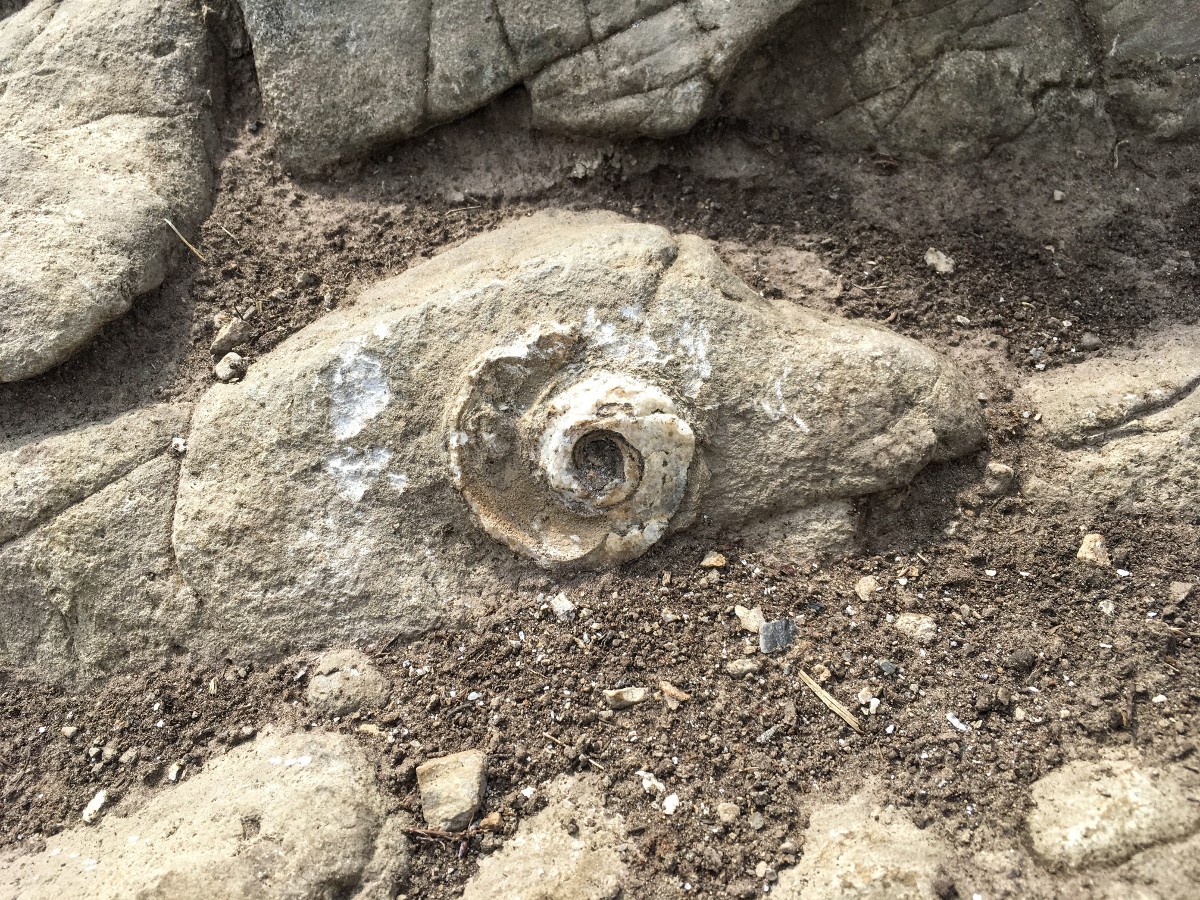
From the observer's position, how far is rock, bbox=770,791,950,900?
233 centimetres

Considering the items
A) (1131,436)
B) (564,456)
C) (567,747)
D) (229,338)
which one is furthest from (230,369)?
(1131,436)

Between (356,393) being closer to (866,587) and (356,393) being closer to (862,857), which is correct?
(866,587)

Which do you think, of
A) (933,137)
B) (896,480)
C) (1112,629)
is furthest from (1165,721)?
(933,137)

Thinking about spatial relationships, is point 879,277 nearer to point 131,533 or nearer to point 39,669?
point 131,533

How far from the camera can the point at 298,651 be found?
2990 millimetres

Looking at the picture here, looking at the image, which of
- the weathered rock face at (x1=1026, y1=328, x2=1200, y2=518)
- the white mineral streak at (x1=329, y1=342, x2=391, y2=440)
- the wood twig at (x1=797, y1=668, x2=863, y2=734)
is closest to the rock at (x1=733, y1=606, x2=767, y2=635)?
the wood twig at (x1=797, y1=668, x2=863, y2=734)

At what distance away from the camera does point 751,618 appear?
9.50 ft

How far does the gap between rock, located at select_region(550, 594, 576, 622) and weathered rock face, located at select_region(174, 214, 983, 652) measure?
137 mm

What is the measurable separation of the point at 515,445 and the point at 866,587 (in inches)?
46.8

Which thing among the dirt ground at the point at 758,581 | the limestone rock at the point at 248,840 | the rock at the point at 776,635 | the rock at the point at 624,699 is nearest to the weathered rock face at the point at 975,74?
the dirt ground at the point at 758,581

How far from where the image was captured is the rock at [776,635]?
2.84 meters

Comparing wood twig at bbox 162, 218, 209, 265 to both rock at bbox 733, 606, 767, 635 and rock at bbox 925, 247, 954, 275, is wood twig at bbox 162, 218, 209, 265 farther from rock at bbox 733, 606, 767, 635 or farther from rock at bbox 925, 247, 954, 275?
rock at bbox 925, 247, 954, 275

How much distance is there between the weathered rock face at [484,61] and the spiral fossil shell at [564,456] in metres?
1.03

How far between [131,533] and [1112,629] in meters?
3.05
